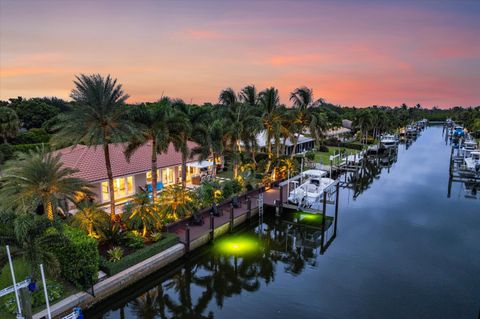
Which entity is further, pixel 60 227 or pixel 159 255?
pixel 159 255

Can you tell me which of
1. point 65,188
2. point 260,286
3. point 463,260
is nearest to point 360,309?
point 260,286

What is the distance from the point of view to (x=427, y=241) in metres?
25.5

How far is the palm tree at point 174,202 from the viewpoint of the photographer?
23250 mm

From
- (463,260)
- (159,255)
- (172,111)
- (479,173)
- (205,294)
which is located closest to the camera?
(205,294)

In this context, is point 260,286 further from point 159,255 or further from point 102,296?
point 102,296

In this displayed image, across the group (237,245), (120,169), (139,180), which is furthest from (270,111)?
(237,245)

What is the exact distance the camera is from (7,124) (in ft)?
149

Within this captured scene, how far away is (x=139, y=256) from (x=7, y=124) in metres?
39.6

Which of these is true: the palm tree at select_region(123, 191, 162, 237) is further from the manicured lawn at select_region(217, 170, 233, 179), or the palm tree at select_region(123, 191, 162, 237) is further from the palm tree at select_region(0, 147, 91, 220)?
the manicured lawn at select_region(217, 170, 233, 179)

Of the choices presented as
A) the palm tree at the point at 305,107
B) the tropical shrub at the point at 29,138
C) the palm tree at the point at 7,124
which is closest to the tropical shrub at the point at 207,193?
the palm tree at the point at 305,107

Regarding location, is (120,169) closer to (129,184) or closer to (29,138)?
(129,184)

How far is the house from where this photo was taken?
85.6 ft

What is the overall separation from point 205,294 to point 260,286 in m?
3.24

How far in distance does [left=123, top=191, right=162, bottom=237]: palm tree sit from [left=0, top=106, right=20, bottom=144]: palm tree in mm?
35902
